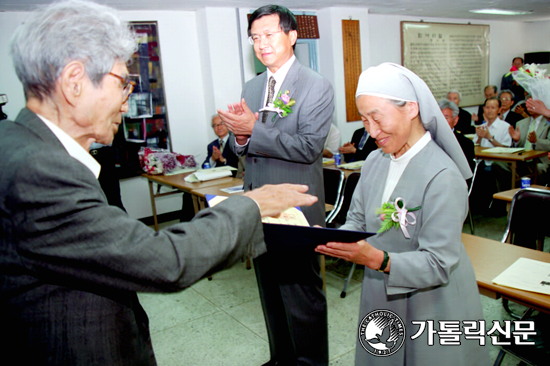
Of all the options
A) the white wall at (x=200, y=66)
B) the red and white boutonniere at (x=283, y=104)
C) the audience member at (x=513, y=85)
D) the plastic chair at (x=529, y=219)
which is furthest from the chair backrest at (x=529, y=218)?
the audience member at (x=513, y=85)

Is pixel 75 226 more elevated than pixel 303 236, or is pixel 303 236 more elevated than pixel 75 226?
pixel 75 226

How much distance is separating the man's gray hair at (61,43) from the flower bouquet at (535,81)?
4.43 metres

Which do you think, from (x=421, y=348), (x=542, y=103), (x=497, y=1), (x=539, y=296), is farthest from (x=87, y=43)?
(x=497, y=1)

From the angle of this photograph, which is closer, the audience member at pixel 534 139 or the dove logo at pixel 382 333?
the dove logo at pixel 382 333

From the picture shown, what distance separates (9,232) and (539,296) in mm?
1623

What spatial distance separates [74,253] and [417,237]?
1.08 meters

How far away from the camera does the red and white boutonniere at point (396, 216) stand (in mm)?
1413

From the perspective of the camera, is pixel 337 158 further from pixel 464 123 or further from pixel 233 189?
pixel 464 123

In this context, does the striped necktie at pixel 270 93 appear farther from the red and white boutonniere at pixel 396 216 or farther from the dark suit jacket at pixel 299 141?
the red and white boutonniere at pixel 396 216

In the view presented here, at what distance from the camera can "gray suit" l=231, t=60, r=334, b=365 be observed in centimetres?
205

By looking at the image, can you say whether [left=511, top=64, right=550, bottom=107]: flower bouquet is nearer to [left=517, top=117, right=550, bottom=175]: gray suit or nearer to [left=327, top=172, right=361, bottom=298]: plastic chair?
[left=517, top=117, right=550, bottom=175]: gray suit

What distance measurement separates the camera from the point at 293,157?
78.7 inches

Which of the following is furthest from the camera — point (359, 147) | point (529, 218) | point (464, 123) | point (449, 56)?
point (449, 56)

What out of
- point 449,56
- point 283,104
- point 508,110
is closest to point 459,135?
point 283,104
